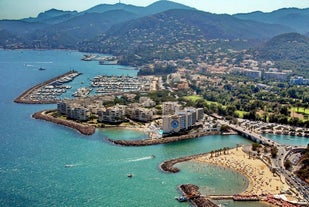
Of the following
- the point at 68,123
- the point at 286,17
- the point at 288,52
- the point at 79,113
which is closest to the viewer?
the point at 68,123

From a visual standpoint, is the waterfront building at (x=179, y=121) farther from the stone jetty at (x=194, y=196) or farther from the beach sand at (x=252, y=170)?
the stone jetty at (x=194, y=196)

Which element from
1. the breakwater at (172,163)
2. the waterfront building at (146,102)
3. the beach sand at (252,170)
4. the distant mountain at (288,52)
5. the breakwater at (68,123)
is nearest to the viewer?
the beach sand at (252,170)

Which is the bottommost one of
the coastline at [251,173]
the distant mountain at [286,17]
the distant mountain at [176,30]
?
the coastline at [251,173]

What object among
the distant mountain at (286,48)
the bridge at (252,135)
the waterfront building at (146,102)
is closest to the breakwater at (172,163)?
the bridge at (252,135)

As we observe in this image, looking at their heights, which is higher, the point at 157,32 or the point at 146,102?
the point at 157,32

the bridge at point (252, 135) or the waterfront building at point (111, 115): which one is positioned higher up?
the waterfront building at point (111, 115)

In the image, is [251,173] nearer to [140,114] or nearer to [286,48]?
[140,114]

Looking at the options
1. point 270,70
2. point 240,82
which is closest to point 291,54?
point 270,70

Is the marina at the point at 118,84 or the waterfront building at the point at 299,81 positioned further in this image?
the waterfront building at the point at 299,81

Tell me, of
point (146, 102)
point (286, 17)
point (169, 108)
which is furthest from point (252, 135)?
point (286, 17)
